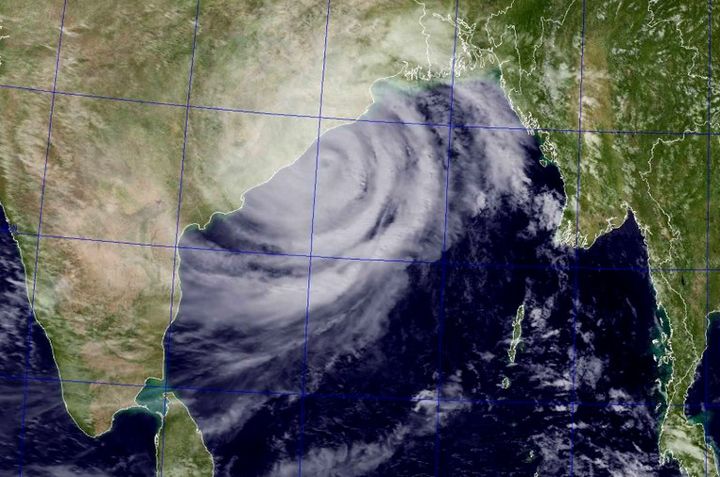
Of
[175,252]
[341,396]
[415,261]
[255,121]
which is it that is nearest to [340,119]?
[255,121]

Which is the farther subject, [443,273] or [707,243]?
[707,243]

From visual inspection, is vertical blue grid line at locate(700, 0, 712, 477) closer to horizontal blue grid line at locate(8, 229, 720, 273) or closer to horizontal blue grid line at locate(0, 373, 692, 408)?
horizontal blue grid line at locate(8, 229, 720, 273)

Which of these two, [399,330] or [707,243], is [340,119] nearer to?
[399,330]

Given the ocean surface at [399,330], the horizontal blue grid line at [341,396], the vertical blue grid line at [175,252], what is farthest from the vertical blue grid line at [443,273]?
the vertical blue grid line at [175,252]

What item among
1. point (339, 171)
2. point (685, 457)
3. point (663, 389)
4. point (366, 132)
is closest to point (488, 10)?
point (366, 132)

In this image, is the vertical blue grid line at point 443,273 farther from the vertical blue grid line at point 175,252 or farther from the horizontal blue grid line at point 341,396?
the vertical blue grid line at point 175,252

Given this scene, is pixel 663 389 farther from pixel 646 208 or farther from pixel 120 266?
pixel 120 266
